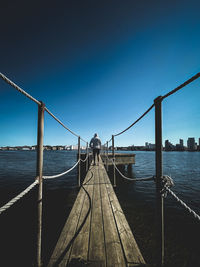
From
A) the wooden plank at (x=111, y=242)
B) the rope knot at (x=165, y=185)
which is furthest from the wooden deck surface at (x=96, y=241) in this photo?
the rope knot at (x=165, y=185)

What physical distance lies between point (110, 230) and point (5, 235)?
163 inches

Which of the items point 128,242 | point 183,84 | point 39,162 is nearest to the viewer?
point 183,84

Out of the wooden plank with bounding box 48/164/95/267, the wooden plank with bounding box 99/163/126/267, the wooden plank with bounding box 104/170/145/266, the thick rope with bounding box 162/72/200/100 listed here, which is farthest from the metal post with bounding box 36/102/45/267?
the thick rope with bounding box 162/72/200/100

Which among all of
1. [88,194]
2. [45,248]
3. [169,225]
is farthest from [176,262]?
[45,248]

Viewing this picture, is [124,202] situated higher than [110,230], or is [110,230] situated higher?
[110,230]

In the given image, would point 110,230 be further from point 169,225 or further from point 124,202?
point 124,202

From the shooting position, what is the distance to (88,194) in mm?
3125

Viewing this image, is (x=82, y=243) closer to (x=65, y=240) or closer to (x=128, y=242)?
(x=65, y=240)

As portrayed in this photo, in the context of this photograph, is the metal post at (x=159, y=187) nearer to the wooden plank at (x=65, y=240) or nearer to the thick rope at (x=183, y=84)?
the thick rope at (x=183, y=84)

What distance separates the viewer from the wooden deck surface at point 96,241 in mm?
1347

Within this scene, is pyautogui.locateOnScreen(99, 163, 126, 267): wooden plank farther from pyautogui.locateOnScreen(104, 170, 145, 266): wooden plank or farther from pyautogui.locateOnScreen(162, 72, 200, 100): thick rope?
pyautogui.locateOnScreen(162, 72, 200, 100): thick rope

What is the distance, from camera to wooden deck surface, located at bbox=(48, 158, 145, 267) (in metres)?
1.35

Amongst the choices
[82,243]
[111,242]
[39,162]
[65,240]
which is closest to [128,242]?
[111,242]

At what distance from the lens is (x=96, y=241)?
1.62 metres
